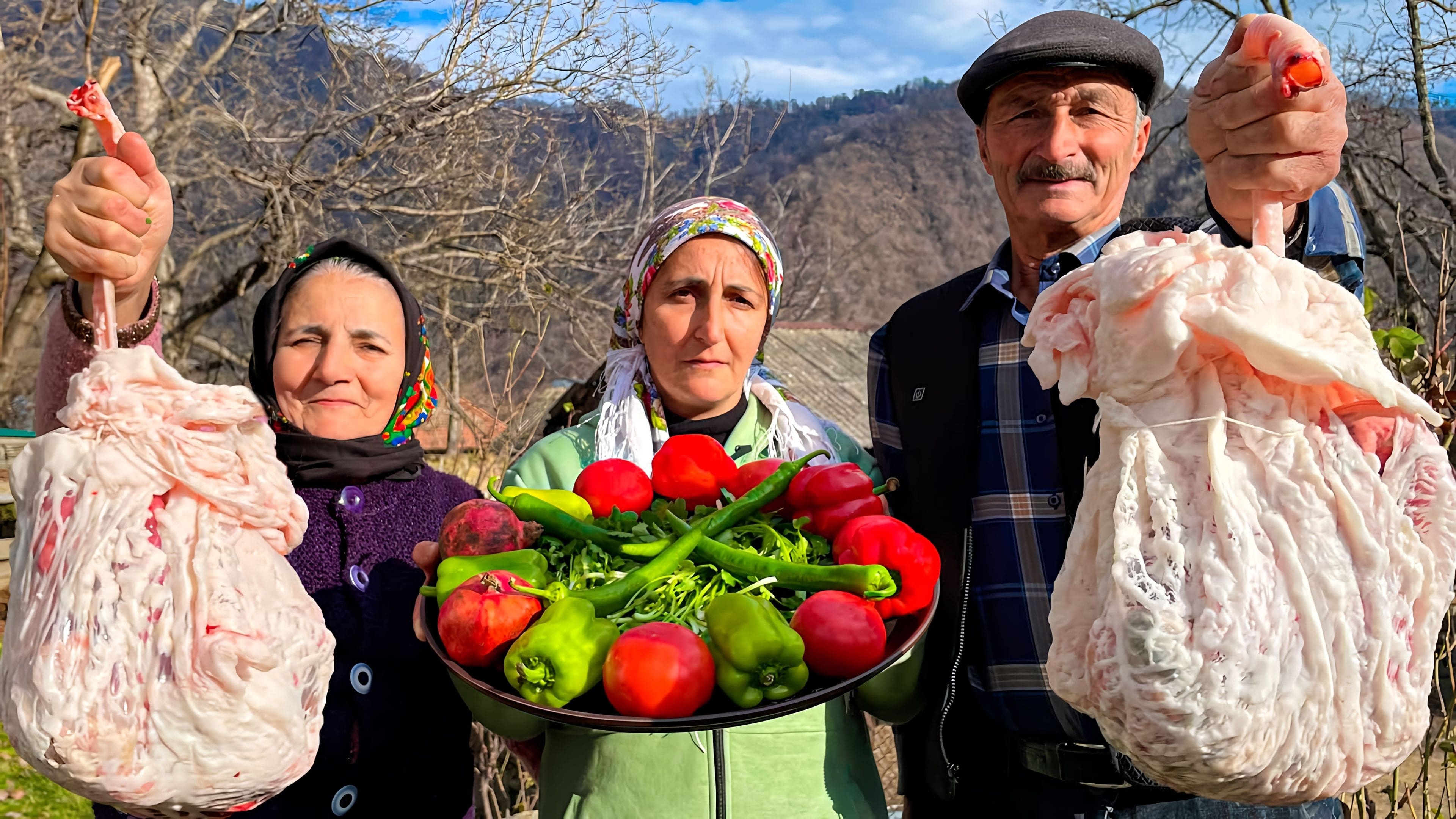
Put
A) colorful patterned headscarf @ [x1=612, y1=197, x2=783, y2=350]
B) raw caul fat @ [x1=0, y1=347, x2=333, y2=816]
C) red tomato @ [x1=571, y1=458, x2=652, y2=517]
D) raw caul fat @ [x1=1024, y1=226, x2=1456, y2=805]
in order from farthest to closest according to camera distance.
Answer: colorful patterned headscarf @ [x1=612, y1=197, x2=783, y2=350] → red tomato @ [x1=571, y1=458, x2=652, y2=517] → raw caul fat @ [x1=0, y1=347, x2=333, y2=816] → raw caul fat @ [x1=1024, y1=226, x2=1456, y2=805]

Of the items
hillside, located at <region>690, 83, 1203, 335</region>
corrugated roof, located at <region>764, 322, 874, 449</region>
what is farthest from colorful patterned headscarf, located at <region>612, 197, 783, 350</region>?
hillside, located at <region>690, 83, 1203, 335</region>

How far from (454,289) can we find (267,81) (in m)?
3.77

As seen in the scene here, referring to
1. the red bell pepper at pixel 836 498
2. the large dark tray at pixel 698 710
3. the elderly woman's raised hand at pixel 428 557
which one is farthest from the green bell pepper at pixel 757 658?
the elderly woman's raised hand at pixel 428 557

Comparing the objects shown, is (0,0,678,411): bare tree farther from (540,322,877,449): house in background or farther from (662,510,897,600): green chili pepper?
(662,510,897,600): green chili pepper

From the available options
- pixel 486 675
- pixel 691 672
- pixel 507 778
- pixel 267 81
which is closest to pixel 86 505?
pixel 486 675

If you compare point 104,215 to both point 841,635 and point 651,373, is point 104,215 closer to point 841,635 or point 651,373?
point 651,373

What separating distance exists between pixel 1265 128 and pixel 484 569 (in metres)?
1.74

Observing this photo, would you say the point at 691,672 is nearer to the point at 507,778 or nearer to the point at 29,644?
the point at 29,644

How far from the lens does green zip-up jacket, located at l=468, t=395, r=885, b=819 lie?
2158 millimetres

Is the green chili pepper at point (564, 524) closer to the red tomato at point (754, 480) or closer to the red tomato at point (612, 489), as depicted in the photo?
the red tomato at point (612, 489)

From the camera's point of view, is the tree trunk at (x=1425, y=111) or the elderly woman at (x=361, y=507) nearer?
the elderly woman at (x=361, y=507)

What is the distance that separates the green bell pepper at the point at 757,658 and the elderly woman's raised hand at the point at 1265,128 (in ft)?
4.02

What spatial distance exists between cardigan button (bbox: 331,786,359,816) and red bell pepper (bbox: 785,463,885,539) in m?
1.32

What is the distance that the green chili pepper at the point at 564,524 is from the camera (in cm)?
209
